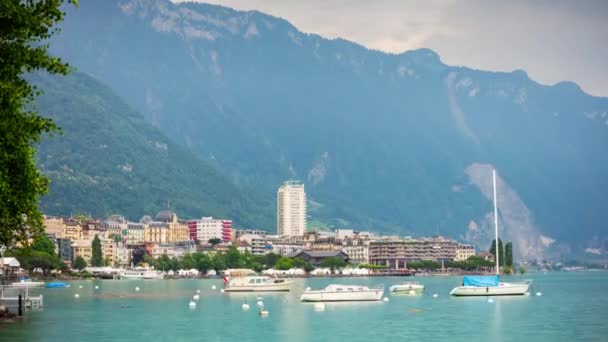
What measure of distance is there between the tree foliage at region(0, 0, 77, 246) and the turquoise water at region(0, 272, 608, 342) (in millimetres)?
21842

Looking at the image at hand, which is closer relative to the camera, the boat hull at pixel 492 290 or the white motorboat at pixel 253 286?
the boat hull at pixel 492 290

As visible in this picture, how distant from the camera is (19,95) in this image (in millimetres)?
52469

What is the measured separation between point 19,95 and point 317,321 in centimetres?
4807

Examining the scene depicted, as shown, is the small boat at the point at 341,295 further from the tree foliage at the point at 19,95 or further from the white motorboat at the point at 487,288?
the tree foliage at the point at 19,95

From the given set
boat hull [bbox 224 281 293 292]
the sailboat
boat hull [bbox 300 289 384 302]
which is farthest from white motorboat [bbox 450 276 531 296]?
boat hull [bbox 224 281 293 292]

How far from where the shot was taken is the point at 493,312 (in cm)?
10638

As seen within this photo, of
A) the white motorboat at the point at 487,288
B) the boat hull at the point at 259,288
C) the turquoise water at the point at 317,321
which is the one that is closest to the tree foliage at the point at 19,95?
the turquoise water at the point at 317,321

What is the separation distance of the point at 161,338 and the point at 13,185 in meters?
26.4

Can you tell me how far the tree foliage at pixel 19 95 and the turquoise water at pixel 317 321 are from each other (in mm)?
21842

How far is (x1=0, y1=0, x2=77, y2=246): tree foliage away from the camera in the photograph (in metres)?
52.3

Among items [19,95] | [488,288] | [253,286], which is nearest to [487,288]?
[488,288]

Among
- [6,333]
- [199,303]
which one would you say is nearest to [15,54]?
[6,333]

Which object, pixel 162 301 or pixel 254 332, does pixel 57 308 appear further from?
pixel 254 332

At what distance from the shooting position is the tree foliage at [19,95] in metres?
52.3
